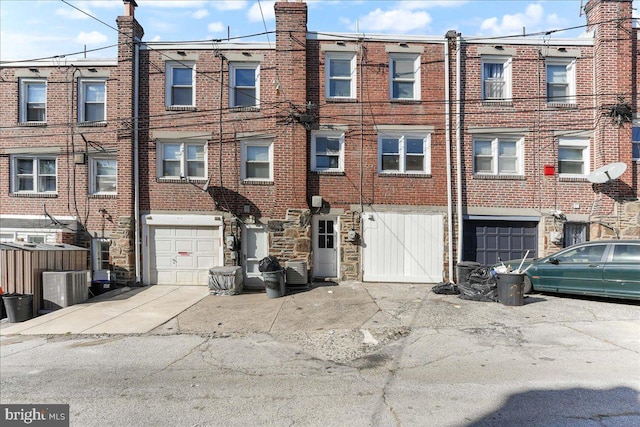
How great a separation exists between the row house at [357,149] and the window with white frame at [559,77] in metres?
0.04

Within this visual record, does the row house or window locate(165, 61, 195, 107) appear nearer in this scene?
the row house

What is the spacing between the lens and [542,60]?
36.2 ft

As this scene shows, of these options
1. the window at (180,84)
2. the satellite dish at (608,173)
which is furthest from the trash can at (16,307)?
the satellite dish at (608,173)

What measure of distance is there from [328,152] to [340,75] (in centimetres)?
256

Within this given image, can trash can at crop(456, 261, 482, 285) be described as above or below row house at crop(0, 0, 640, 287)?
below

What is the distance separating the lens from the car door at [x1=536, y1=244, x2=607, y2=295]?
26.5ft

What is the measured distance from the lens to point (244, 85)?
37.0 feet

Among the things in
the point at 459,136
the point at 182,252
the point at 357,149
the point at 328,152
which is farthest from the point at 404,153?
the point at 182,252

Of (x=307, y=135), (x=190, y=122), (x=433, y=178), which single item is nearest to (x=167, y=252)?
(x=190, y=122)

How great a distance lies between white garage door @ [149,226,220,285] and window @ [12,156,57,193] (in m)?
4.19

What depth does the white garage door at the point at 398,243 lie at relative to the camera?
10.9 m

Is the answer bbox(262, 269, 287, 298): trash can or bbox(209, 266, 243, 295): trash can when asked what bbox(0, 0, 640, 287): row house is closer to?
bbox(209, 266, 243, 295): trash can

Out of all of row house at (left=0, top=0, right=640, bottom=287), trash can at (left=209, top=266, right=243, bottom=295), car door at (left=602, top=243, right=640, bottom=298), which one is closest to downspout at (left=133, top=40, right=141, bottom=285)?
row house at (left=0, top=0, right=640, bottom=287)

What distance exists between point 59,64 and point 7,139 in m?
3.17
